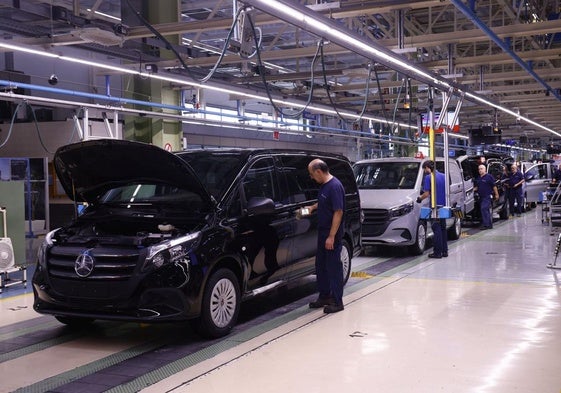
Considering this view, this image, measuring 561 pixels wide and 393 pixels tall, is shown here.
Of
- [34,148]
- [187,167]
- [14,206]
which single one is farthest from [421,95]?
[187,167]

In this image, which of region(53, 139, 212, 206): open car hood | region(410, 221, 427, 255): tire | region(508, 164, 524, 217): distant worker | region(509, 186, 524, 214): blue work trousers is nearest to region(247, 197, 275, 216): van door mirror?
region(53, 139, 212, 206): open car hood

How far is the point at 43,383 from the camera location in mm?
4570

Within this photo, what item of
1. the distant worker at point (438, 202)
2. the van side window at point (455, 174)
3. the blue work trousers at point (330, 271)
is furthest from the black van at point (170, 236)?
the van side window at point (455, 174)

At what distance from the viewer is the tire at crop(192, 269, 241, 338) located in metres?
5.46

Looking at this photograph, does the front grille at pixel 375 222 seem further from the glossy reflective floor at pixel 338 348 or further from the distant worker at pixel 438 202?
the glossy reflective floor at pixel 338 348

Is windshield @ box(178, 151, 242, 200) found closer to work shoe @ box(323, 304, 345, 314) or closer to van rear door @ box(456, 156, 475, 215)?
work shoe @ box(323, 304, 345, 314)

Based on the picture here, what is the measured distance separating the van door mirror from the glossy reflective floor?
3.72 feet

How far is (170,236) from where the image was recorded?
5.36m

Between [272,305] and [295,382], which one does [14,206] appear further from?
[295,382]

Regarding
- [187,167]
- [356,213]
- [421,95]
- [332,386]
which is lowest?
[332,386]

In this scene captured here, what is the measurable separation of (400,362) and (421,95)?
1566 cm

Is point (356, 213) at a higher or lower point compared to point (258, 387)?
higher

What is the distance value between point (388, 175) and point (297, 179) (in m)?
4.80

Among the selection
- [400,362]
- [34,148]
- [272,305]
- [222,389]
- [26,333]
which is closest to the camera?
[222,389]
